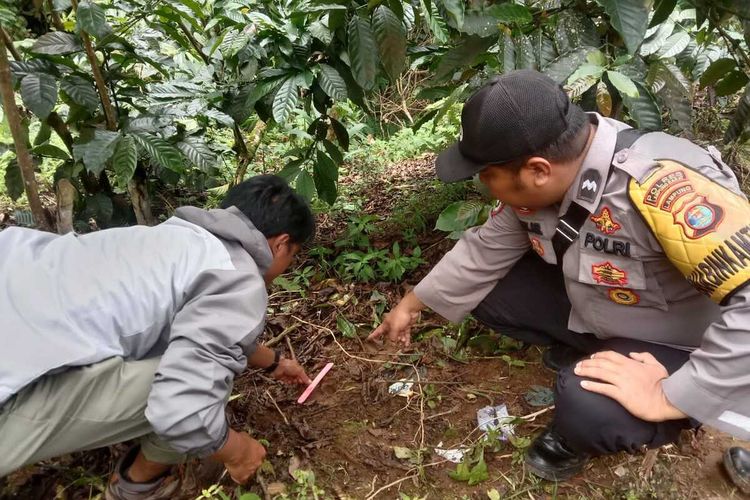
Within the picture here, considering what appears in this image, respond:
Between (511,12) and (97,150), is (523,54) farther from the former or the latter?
(97,150)

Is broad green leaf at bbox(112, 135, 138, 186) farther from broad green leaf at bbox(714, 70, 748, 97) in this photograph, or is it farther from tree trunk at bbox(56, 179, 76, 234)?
broad green leaf at bbox(714, 70, 748, 97)

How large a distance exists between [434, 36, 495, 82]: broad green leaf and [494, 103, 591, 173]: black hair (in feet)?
1.94

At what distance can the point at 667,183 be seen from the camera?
1305 millimetres

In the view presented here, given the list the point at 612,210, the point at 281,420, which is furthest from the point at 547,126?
the point at 281,420

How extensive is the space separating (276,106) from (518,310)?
1.22 metres

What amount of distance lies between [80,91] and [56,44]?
0.19 metres

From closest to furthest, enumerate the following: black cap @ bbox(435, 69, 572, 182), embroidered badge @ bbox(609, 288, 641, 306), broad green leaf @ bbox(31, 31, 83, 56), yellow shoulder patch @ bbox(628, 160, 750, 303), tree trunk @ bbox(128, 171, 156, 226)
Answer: yellow shoulder patch @ bbox(628, 160, 750, 303), black cap @ bbox(435, 69, 572, 182), embroidered badge @ bbox(609, 288, 641, 306), broad green leaf @ bbox(31, 31, 83, 56), tree trunk @ bbox(128, 171, 156, 226)

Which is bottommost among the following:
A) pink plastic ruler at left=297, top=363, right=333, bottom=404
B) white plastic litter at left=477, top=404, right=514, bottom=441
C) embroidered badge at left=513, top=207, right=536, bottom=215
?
pink plastic ruler at left=297, top=363, right=333, bottom=404

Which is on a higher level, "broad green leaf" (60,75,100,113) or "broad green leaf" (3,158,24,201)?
"broad green leaf" (60,75,100,113)

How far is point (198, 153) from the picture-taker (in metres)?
2.45

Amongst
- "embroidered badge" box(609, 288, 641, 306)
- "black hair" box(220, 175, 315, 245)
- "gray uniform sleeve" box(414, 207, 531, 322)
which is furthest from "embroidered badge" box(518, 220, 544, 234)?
"black hair" box(220, 175, 315, 245)

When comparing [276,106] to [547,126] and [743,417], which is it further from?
[743,417]

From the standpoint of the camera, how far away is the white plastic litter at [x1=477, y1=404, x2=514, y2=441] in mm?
1959

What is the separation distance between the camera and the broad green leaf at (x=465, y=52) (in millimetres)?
1898
